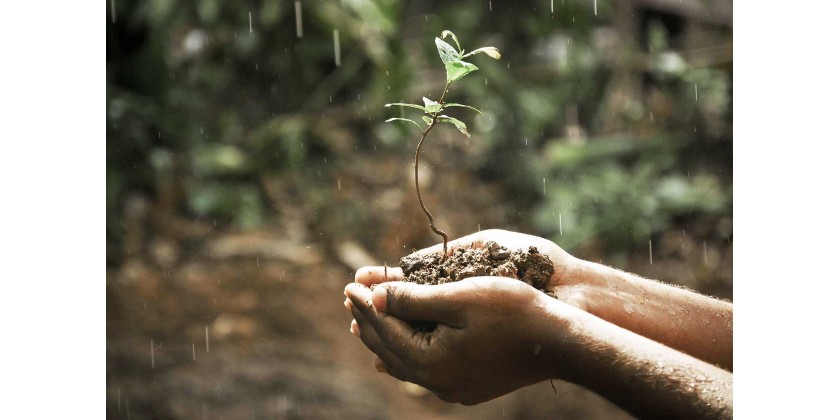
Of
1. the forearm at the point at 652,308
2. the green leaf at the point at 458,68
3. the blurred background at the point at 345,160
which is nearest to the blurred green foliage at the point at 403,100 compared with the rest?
the blurred background at the point at 345,160

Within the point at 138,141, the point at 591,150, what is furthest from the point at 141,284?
the point at 591,150

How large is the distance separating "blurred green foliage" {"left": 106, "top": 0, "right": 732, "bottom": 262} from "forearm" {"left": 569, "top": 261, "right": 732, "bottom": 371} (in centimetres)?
108

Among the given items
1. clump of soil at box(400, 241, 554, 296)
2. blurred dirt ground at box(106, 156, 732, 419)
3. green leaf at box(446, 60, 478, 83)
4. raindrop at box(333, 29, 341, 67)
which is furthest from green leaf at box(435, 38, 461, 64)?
raindrop at box(333, 29, 341, 67)

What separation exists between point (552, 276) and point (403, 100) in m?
1.44

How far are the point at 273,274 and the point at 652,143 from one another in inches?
50.2

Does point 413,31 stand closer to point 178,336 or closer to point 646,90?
point 646,90

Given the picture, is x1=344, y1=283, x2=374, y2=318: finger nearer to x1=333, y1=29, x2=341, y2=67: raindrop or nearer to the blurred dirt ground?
the blurred dirt ground

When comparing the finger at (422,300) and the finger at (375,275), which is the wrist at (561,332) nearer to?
the finger at (422,300)

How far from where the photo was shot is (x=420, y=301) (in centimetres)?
73

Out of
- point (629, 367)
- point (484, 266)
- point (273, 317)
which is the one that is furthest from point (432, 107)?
point (273, 317)

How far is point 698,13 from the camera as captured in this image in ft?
7.74

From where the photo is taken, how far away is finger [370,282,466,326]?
0.72m

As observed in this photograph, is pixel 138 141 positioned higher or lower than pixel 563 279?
higher
